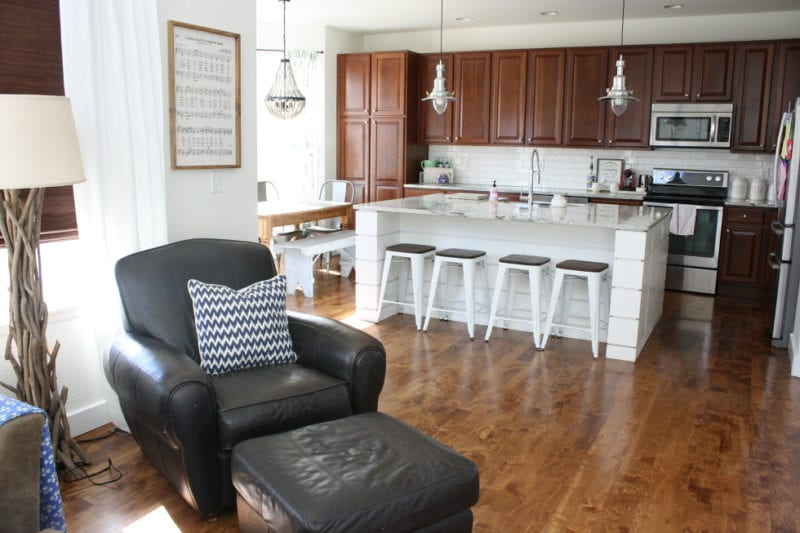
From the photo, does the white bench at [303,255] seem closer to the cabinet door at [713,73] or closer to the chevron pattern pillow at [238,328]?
the chevron pattern pillow at [238,328]

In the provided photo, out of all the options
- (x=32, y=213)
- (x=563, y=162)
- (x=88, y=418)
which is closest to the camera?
(x=32, y=213)

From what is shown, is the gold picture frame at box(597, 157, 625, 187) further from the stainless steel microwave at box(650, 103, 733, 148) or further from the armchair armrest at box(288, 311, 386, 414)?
the armchair armrest at box(288, 311, 386, 414)

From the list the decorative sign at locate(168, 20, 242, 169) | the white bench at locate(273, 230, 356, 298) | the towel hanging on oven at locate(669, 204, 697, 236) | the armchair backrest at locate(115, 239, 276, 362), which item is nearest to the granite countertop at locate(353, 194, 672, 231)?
the white bench at locate(273, 230, 356, 298)

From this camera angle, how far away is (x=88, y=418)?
3252 mm

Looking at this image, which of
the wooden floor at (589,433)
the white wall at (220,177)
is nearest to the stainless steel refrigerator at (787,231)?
the wooden floor at (589,433)

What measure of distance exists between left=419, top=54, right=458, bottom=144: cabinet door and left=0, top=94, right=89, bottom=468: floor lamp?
18.7 feet

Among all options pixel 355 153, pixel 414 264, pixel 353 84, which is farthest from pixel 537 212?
pixel 353 84

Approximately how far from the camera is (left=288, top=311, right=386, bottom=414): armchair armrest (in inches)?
108

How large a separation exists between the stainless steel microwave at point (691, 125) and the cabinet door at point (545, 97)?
953mm

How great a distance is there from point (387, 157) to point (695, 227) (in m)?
3.34

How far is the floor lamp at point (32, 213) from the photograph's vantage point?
230cm

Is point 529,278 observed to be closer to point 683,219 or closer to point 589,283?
point 589,283

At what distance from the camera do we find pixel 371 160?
800cm

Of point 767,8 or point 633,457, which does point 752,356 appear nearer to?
point 633,457
